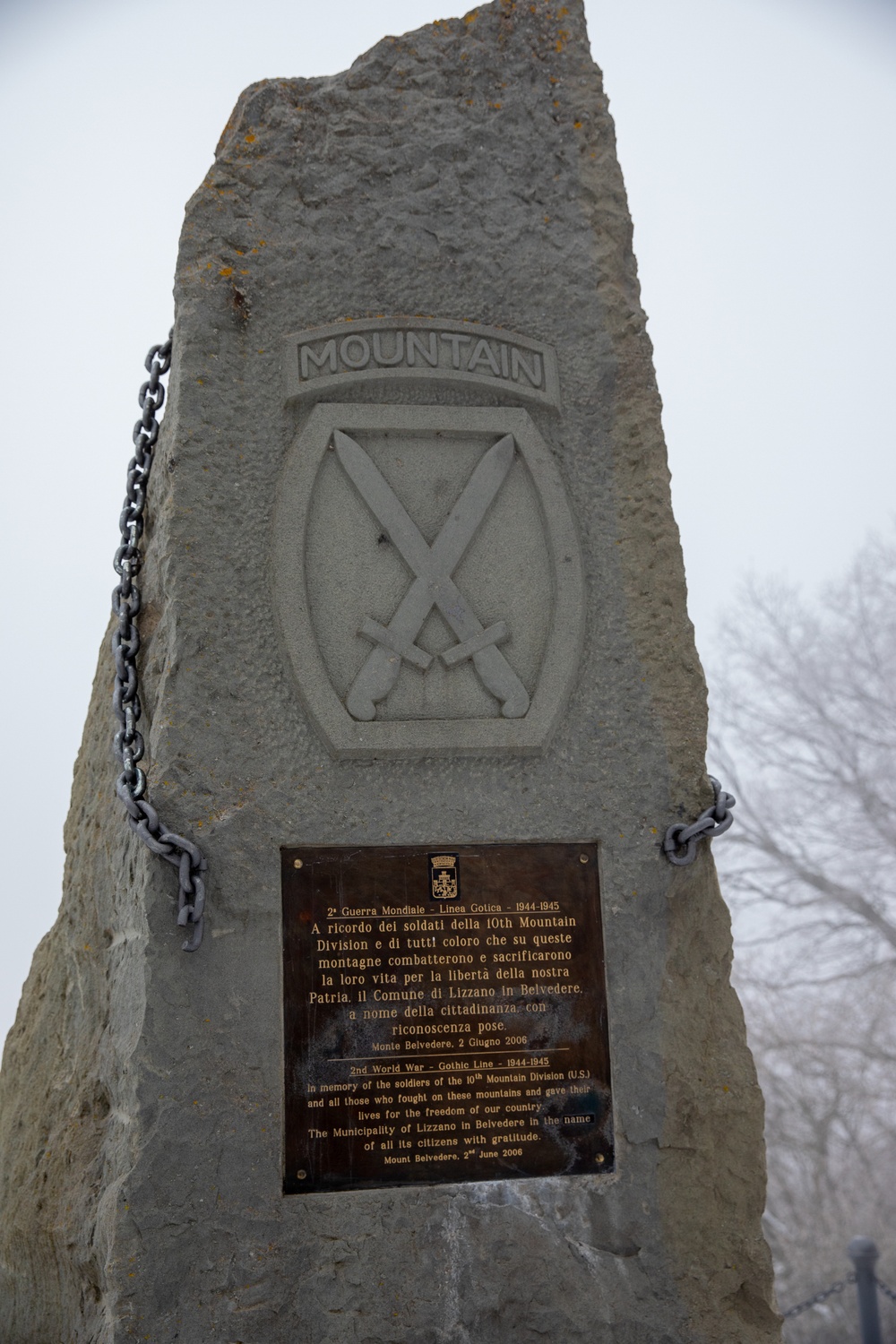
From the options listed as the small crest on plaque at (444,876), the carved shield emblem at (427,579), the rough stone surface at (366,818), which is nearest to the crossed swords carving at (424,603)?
the carved shield emblem at (427,579)

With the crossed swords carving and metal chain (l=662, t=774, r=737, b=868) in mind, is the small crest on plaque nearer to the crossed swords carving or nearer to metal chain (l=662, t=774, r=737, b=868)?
the crossed swords carving

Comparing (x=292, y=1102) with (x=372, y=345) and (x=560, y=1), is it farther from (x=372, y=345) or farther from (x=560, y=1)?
(x=560, y=1)

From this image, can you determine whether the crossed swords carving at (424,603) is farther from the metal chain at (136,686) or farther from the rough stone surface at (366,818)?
the metal chain at (136,686)

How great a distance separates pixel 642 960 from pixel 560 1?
2722mm

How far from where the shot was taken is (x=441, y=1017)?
277cm

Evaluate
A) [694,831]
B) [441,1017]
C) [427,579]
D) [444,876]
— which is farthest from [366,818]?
[694,831]

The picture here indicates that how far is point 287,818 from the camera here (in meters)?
2.79

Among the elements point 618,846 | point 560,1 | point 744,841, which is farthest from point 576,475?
point 744,841

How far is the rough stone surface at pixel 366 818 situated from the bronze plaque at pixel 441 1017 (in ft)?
0.16

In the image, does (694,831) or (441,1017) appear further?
(694,831)

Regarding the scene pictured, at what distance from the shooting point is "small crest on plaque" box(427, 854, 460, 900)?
282 centimetres

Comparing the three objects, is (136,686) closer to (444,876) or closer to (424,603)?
(424,603)

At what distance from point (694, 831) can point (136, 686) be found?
1.40 meters

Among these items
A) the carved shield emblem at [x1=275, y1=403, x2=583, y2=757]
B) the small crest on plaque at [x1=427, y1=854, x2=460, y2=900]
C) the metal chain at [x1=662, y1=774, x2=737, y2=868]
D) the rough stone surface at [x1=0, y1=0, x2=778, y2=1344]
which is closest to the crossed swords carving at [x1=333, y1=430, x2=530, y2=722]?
the carved shield emblem at [x1=275, y1=403, x2=583, y2=757]
